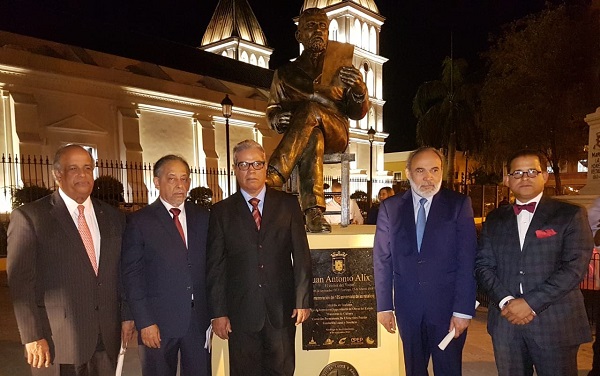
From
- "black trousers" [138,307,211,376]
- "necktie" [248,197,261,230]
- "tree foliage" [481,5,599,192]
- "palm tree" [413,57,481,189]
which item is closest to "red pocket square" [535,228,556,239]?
"necktie" [248,197,261,230]

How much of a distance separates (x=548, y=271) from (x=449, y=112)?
31.4 meters

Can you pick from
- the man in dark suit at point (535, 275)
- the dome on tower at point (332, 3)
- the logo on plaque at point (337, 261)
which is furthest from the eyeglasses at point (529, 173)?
the dome on tower at point (332, 3)

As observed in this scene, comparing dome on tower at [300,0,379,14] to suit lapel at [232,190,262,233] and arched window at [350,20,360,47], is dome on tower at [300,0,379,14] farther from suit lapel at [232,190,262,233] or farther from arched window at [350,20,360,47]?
suit lapel at [232,190,262,233]

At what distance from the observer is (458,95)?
3212cm

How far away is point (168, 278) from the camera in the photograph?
295cm

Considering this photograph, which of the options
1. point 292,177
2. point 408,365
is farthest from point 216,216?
point 408,365

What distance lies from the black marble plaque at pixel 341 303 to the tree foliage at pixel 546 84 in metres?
15.4

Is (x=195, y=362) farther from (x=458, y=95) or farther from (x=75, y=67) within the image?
(x=458, y=95)

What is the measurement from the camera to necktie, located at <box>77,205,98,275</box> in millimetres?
2869

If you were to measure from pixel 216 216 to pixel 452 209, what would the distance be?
168cm

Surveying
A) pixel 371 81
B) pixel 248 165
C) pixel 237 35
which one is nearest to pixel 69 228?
pixel 248 165

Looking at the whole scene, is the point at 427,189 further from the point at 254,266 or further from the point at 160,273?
the point at 160,273

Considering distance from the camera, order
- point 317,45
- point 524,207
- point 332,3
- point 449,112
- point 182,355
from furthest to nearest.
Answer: point 332,3, point 449,112, point 317,45, point 182,355, point 524,207

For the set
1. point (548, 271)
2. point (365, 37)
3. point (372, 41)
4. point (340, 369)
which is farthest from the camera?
point (372, 41)
